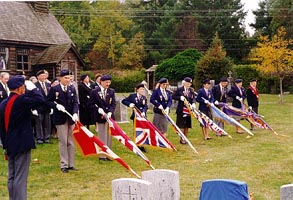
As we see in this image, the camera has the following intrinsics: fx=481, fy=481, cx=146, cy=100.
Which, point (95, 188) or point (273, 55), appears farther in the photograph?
point (273, 55)

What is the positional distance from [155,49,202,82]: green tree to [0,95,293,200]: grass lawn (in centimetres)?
2271

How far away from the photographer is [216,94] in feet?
49.9

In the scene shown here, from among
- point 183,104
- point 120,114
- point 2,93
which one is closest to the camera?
point 2,93

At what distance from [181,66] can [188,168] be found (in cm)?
2765

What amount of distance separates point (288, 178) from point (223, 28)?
150ft

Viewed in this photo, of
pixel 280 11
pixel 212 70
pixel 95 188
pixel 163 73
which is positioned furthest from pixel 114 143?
pixel 280 11

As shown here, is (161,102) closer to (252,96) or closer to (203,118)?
(203,118)

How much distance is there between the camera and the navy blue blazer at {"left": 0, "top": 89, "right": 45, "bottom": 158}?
21.9ft

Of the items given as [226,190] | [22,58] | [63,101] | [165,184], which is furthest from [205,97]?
[22,58]

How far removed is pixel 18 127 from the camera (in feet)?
22.1

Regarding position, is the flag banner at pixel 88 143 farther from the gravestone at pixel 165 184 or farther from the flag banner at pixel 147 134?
the gravestone at pixel 165 184

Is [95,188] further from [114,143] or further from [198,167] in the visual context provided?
[114,143]

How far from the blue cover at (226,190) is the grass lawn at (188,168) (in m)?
3.10

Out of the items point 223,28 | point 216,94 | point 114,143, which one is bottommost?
point 114,143
